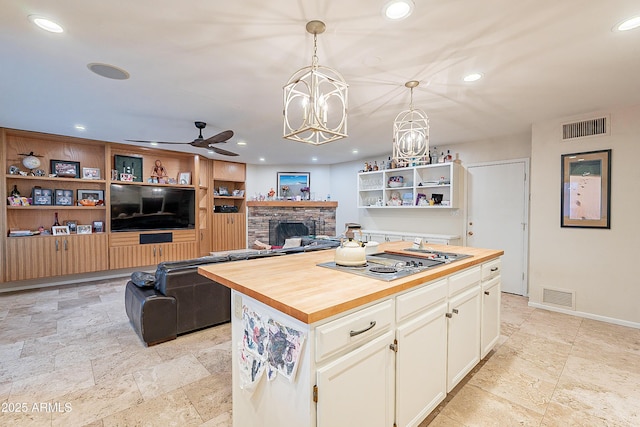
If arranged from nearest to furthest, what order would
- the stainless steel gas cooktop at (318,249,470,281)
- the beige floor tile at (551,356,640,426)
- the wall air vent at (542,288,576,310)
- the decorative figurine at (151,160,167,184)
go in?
the stainless steel gas cooktop at (318,249,470,281), the beige floor tile at (551,356,640,426), the wall air vent at (542,288,576,310), the decorative figurine at (151,160,167,184)

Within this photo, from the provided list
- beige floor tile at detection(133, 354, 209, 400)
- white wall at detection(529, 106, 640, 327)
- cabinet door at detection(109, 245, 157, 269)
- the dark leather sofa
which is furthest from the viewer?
cabinet door at detection(109, 245, 157, 269)

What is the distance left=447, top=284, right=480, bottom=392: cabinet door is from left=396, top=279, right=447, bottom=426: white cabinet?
0.09 m

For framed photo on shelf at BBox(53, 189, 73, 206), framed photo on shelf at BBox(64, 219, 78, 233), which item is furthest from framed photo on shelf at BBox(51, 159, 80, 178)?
framed photo on shelf at BBox(64, 219, 78, 233)

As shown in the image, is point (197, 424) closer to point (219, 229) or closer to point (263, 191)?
point (219, 229)

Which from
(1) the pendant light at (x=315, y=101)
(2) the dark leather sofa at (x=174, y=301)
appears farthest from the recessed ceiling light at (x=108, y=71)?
(2) the dark leather sofa at (x=174, y=301)

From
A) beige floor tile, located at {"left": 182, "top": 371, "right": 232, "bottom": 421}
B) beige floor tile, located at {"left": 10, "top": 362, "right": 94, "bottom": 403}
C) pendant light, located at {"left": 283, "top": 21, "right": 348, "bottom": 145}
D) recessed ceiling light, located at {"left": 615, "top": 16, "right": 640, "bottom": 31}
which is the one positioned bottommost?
beige floor tile, located at {"left": 182, "top": 371, "right": 232, "bottom": 421}

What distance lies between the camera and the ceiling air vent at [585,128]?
3.42m

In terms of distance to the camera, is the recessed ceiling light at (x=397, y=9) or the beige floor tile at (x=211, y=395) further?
the beige floor tile at (x=211, y=395)

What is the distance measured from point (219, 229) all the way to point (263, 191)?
152cm

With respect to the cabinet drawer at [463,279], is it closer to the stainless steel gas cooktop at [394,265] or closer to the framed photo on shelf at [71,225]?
the stainless steel gas cooktop at [394,265]

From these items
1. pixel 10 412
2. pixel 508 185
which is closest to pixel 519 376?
pixel 508 185

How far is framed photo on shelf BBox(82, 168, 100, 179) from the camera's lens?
5.18 meters

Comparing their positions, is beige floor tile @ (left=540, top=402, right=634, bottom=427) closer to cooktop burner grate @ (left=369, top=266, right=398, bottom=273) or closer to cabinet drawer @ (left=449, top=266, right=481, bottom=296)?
cabinet drawer @ (left=449, top=266, right=481, bottom=296)

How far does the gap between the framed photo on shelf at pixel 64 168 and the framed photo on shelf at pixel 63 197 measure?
28 centimetres
